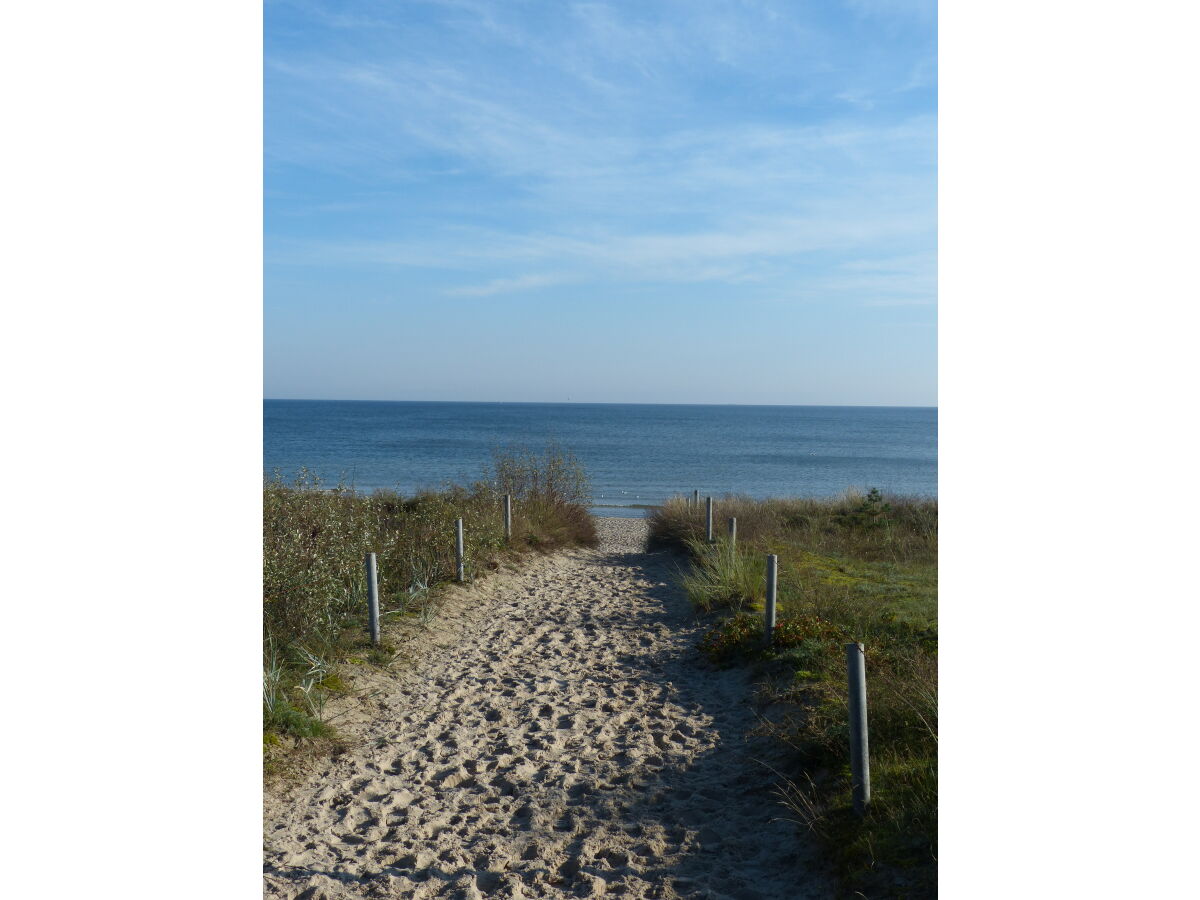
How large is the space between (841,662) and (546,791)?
286 cm

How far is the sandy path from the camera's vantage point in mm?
4000

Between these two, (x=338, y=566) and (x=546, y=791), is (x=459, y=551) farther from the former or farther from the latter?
(x=546, y=791)

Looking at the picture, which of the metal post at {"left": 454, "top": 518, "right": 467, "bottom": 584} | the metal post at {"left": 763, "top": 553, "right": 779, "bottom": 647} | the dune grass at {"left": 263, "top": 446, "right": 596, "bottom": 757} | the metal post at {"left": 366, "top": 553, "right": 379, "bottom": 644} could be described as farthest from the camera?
the metal post at {"left": 454, "top": 518, "right": 467, "bottom": 584}

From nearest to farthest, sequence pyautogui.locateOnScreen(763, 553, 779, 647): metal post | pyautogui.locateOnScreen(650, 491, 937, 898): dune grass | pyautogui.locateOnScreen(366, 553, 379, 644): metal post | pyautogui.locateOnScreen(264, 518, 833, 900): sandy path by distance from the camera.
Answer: pyautogui.locateOnScreen(650, 491, 937, 898): dune grass → pyautogui.locateOnScreen(264, 518, 833, 900): sandy path → pyautogui.locateOnScreen(763, 553, 779, 647): metal post → pyautogui.locateOnScreen(366, 553, 379, 644): metal post

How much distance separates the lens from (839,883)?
12.4 ft

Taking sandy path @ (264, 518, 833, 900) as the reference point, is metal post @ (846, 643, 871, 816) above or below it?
above

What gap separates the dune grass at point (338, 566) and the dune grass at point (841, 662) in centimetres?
315

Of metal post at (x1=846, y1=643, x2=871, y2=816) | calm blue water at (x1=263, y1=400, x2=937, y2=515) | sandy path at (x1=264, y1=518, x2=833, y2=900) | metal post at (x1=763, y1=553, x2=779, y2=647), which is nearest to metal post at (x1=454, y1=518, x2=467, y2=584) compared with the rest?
sandy path at (x1=264, y1=518, x2=833, y2=900)

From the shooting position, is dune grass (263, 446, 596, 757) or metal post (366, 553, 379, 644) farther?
metal post (366, 553, 379, 644)

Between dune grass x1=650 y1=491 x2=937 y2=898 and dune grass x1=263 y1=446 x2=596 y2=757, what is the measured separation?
315cm

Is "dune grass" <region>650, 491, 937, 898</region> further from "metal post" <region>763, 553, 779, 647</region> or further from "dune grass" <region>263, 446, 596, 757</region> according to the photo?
"dune grass" <region>263, 446, 596, 757</region>

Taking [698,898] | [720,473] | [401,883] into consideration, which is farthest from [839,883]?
[720,473]
